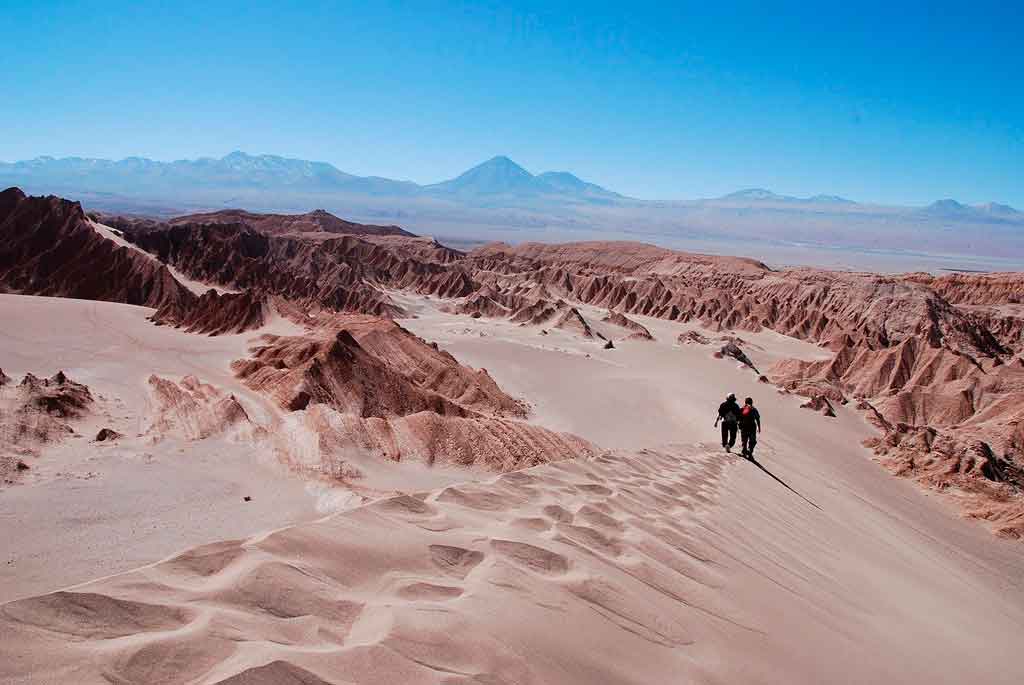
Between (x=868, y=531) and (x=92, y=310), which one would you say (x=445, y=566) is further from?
(x=92, y=310)

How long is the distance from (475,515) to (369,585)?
4.21 ft

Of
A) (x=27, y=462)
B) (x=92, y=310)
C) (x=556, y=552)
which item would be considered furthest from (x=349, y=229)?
(x=556, y=552)

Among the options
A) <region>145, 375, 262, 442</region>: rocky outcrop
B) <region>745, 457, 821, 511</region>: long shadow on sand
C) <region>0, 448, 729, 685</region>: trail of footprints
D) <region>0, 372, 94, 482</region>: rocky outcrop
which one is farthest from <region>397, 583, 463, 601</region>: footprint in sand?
<region>145, 375, 262, 442</region>: rocky outcrop

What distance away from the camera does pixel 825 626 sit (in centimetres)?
371

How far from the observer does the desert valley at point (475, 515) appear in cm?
234

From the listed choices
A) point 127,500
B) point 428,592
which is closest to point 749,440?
point 428,592

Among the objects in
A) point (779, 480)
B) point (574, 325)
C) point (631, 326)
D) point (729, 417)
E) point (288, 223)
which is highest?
point (288, 223)

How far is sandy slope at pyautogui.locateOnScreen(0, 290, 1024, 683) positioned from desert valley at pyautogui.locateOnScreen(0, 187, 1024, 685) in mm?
16

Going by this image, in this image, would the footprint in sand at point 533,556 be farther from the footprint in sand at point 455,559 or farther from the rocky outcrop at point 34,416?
the rocky outcrop at point 34,416

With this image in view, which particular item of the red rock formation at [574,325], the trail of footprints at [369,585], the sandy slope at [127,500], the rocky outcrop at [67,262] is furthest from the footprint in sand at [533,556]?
the rocky outcrop at [67,262]

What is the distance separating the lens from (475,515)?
157 inches

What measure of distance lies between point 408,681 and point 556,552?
150cm

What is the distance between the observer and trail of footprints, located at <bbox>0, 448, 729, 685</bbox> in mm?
1982

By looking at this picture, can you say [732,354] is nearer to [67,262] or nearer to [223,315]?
[223,315]
